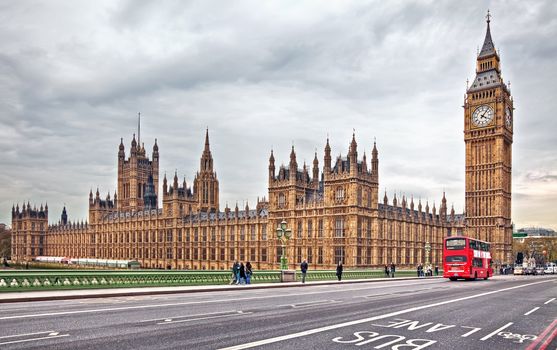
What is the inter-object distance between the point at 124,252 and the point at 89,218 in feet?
107

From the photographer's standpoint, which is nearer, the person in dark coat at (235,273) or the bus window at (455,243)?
the person in dark coat at (235,273)

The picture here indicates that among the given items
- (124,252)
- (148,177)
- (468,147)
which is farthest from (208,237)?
(148,177)

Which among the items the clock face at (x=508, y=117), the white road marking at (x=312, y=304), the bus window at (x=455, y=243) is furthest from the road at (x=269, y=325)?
the clock face at (x=508, y=117)

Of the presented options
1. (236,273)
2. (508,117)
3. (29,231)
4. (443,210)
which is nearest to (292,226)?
(443,210)

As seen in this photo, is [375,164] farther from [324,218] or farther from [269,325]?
[269,325]

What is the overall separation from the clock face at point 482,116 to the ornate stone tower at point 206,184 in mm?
59166

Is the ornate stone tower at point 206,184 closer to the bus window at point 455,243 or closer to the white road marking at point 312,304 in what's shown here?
the bus window at point 455,243

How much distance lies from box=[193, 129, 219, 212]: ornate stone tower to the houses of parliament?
9.8 inches

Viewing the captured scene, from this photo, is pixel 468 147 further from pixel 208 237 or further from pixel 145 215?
pixel 145 215

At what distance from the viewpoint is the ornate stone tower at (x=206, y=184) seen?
125875 mm

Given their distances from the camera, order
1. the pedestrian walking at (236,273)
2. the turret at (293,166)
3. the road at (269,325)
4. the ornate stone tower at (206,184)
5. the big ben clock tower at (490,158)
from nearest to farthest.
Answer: the road at (269,325) → the pedestrian walking at (236,273) → the turret at (293,166) → the big ben clock tower at (490,158) → the ornate stone tower at (206,184)

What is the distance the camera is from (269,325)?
1588cm

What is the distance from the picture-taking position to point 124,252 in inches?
5049

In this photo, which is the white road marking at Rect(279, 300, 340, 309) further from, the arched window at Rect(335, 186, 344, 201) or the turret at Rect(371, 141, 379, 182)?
the turret at Rect(371, 141, 379, 182)
